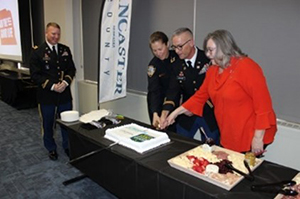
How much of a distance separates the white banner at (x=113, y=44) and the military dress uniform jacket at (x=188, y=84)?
95 centimetres

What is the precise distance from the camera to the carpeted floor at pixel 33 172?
228 cm

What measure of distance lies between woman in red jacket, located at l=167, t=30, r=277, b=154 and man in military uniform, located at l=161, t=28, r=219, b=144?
330 mm

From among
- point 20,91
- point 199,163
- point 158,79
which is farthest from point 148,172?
point 20,91

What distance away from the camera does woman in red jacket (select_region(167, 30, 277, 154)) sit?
1467 mm

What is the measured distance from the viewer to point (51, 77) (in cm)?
287

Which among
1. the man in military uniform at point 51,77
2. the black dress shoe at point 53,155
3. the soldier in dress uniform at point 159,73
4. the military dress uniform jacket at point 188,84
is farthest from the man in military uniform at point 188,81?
the black dress shoe at point 53,155

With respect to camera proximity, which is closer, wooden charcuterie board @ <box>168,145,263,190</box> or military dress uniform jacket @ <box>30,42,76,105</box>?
wooden charcuterie board @ <box>168,145,263,190</box>

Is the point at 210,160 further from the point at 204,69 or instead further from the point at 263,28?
the point at 263,28

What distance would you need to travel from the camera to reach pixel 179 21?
273 cm

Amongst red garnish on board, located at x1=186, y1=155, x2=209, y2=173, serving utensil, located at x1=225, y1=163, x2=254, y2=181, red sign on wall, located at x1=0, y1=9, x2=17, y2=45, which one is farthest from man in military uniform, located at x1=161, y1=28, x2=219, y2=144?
red sign on wall, located at x1=0, y1=9, x2=17, y2=45

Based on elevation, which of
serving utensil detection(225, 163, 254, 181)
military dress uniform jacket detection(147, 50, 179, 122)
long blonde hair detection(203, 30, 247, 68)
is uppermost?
long blonde hair detection(203, 30, 247, 68)

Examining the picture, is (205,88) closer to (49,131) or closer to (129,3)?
(129,3)

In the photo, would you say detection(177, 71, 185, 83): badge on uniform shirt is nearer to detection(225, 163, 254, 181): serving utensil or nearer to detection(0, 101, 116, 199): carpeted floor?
detection(225, 163, 254, 181): serving utensil

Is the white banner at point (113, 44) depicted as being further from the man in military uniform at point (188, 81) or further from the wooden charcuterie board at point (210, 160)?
the wooden charcuterie board at point (210, 160)
